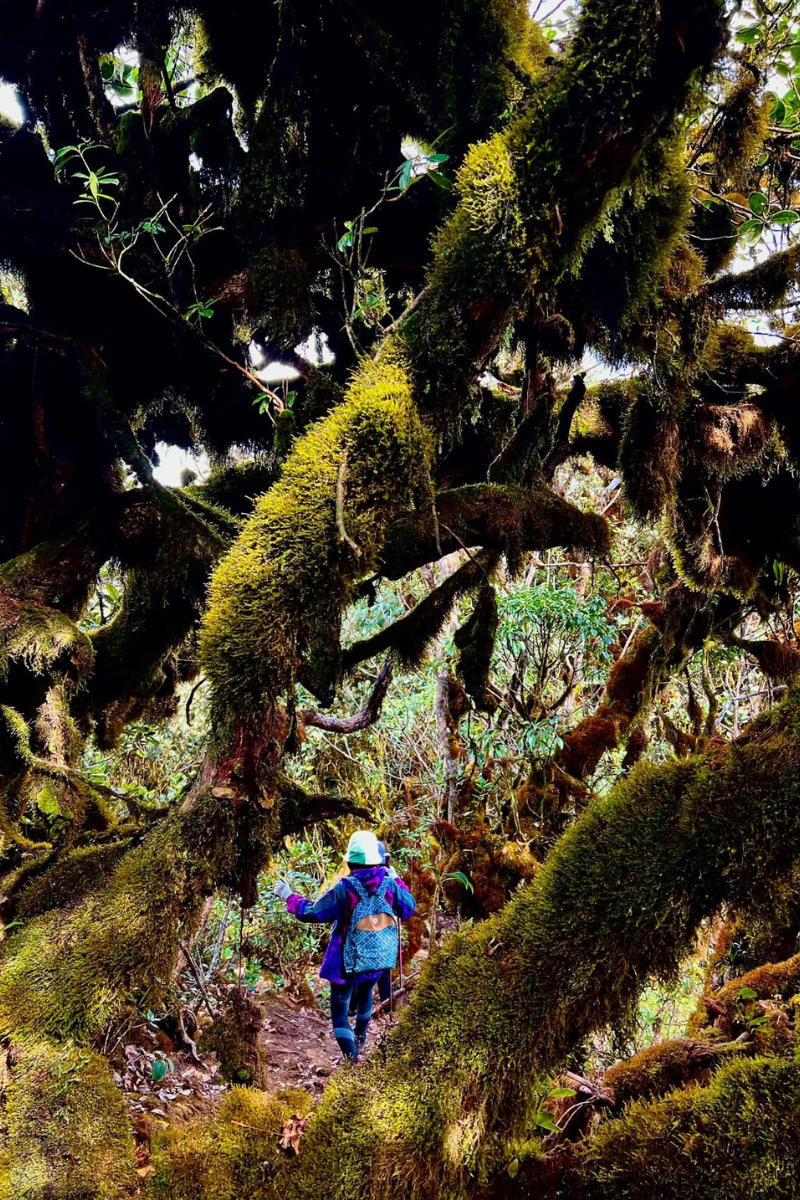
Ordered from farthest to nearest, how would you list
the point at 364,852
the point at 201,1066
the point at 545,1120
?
the point at 201,1066 < the point at 364,852 < the point at 545,1120

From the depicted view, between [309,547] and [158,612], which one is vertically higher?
[309,547]

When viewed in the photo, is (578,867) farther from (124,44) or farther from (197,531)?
(124,44)

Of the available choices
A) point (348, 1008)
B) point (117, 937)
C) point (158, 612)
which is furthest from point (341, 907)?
point (117, 937)

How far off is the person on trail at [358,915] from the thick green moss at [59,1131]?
217 centimetres

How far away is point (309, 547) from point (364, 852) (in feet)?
8.99

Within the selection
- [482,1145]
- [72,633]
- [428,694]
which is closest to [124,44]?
[72,633]

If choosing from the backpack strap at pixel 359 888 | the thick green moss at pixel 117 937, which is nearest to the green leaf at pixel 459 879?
the backpack strap at pixel 359 888

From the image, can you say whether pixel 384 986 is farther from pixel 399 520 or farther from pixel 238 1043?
pixel 399 520

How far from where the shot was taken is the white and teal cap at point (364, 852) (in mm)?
4316

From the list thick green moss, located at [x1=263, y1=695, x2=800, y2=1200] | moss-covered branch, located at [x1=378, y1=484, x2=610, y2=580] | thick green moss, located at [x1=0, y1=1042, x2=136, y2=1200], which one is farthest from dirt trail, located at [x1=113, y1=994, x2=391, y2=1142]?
moss-covered branch, located at [x1=378, y1=484, x2=610, y2=580]

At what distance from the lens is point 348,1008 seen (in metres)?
4.73

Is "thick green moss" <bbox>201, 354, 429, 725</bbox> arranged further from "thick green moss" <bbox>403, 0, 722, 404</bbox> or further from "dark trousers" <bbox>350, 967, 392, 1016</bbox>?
"dark trousers" <bbox>350, 967, 392, 1016</bbox>

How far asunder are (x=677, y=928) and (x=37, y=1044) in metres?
1.91

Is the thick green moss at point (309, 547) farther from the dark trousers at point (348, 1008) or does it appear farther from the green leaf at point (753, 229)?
the dark trousers at point (348, 1008)
